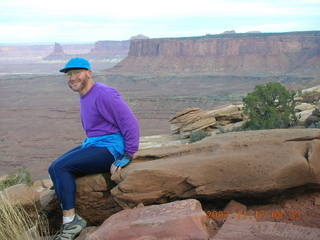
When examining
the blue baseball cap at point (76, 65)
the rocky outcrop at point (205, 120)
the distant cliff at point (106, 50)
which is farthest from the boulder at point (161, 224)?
the distant cliff at point (106, 50)

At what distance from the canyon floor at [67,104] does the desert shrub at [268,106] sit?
926 cm

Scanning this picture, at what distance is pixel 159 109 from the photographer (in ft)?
133

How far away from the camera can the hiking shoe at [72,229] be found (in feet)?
12.2

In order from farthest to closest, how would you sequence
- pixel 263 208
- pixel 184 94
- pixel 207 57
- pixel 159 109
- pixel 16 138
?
1. pixel 207 57
2. pixel 184 94
3. pixel 159 109
4. pixel 16 138
5. pixel 263 208

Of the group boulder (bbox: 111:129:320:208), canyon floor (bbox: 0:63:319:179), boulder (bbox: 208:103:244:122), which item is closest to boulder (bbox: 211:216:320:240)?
boulder (bbox: 111:129:320:208)

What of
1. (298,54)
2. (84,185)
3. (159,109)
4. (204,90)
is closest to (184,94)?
(204,90)

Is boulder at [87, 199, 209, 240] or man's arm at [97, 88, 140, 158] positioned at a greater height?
man's arm at [97, 88, 140, 158]

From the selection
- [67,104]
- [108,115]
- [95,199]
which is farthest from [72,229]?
[67,104]

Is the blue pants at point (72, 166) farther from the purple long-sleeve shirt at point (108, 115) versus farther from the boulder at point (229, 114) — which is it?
the boulder at point (229, 114)

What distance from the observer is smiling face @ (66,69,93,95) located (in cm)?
391

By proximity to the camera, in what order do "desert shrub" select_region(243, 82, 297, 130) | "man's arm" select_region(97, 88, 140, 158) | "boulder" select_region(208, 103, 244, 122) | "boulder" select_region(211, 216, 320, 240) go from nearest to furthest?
"boulder" select_region(211, 216, 320, 240)
"man's arm" select_region(97, 88, 140, 158)
"desert shrub" select_region(243, 82, 297, 130)
"boulder" select_region(208, 103, 244, 122)

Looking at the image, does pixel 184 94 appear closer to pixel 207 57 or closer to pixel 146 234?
pixel 207 57

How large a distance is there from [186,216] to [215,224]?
33cm

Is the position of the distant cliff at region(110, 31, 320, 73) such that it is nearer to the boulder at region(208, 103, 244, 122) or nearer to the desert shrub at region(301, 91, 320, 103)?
the desert shrub at region(301, 91, 320, 103)
